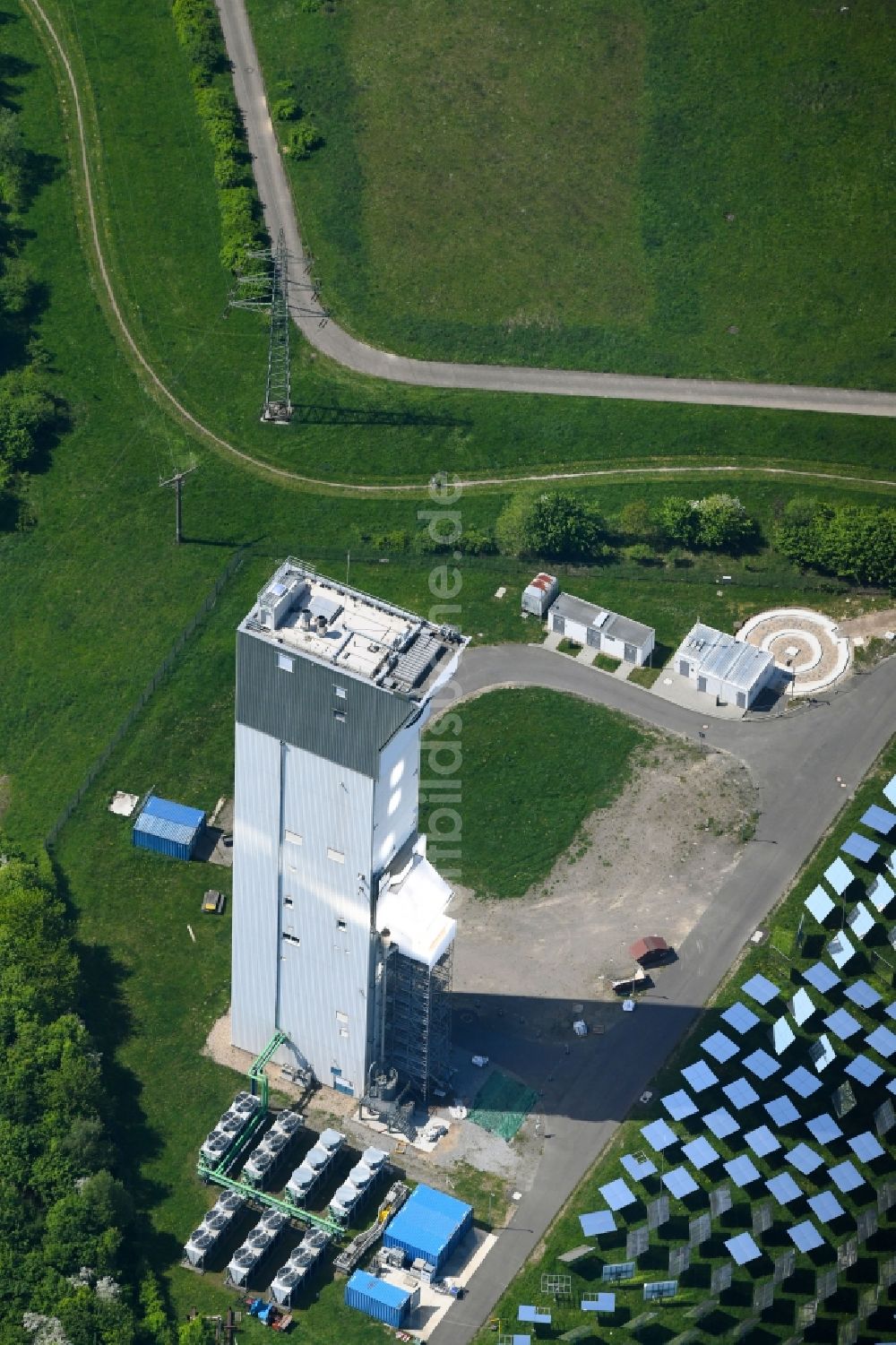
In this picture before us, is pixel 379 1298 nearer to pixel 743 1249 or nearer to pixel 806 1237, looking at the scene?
pixel 743 1249

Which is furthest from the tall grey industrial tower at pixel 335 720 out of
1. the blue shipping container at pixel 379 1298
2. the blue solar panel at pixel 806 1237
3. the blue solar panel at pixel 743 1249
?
the blue solar panel at pixel 806 1237

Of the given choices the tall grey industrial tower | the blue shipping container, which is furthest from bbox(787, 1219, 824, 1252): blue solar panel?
the tall grey industrial tower

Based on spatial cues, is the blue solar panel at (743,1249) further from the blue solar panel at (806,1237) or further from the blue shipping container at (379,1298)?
the blue shipping container at (379,1298)

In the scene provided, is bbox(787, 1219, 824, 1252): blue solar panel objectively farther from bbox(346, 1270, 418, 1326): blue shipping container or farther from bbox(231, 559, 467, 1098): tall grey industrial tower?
bbox(231, 559, 467, 1098): tall grey industrial tower

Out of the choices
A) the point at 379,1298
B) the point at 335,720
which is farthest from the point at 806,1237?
the point at 335,720

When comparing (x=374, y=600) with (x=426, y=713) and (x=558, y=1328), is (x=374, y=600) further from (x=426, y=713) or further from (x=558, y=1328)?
(x=558, y=1328)

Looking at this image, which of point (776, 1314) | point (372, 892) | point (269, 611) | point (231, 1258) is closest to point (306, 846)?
point (372, 892)
